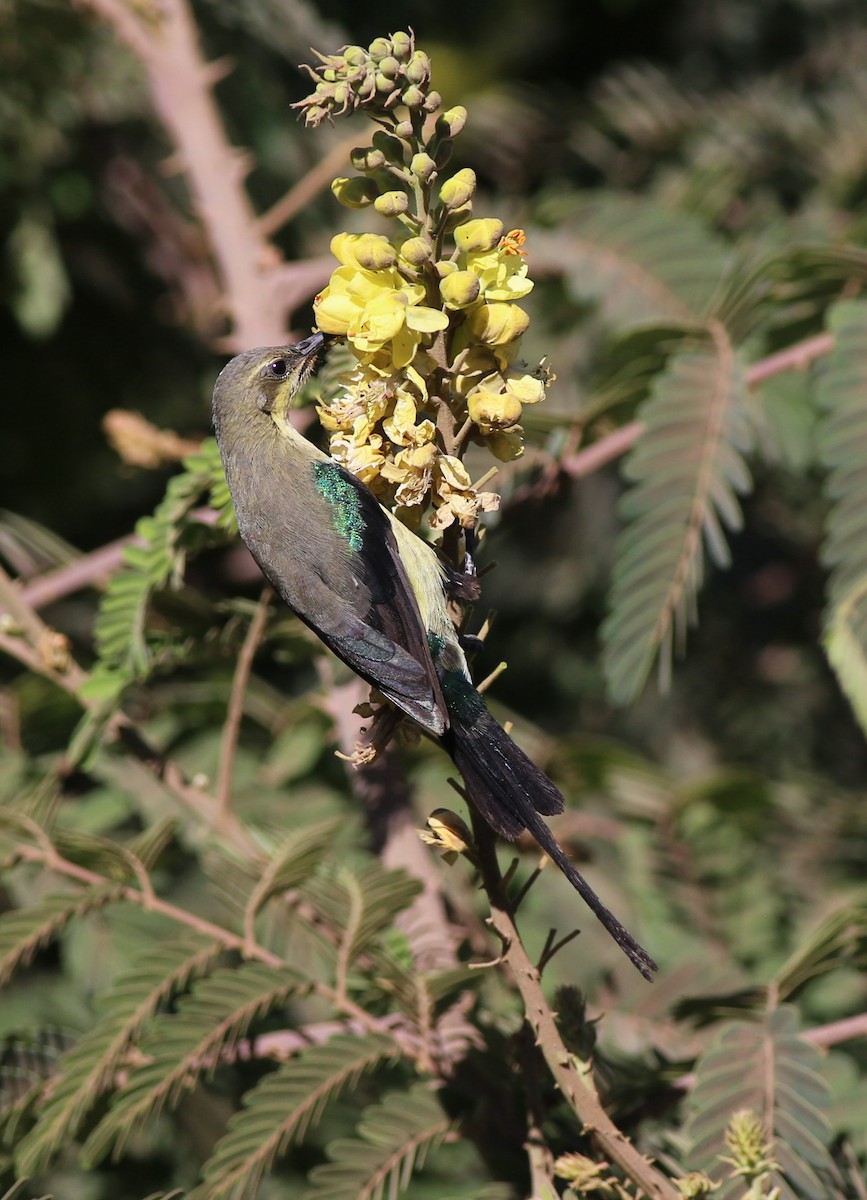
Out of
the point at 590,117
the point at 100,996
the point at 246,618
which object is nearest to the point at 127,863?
the point at 100,996

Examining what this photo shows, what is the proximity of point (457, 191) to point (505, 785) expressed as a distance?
0.76 meters

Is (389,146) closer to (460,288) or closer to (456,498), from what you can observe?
(460,288)

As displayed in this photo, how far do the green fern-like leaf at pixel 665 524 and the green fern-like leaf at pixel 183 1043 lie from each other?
2.99 ft

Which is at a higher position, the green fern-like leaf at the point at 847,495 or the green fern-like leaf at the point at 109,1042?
the green fern-like leaf at the point at 847,495

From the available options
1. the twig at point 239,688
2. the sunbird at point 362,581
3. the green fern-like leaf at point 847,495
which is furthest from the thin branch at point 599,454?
the twig at point 239,688

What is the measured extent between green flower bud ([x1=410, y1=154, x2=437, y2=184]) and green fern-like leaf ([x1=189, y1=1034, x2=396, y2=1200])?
4.36 ft

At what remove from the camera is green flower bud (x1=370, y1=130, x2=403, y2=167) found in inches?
64.7

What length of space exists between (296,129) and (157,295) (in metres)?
0.81

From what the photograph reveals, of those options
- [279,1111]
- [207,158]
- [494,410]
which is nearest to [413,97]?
[494,410]

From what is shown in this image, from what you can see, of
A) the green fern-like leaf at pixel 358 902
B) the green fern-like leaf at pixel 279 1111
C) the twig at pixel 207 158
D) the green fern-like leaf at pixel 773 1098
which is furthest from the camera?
the twig at pixel 207 158

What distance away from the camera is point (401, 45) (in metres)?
1.59

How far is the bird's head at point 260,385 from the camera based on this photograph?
249cm

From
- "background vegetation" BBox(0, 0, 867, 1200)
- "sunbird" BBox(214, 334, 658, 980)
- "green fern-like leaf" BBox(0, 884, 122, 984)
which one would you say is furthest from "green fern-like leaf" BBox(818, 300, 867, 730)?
"green fern-like leaf" BBox(0, 884, 122, 984)

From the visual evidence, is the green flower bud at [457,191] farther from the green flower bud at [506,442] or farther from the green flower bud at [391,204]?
the green flower bud at [506,442]
